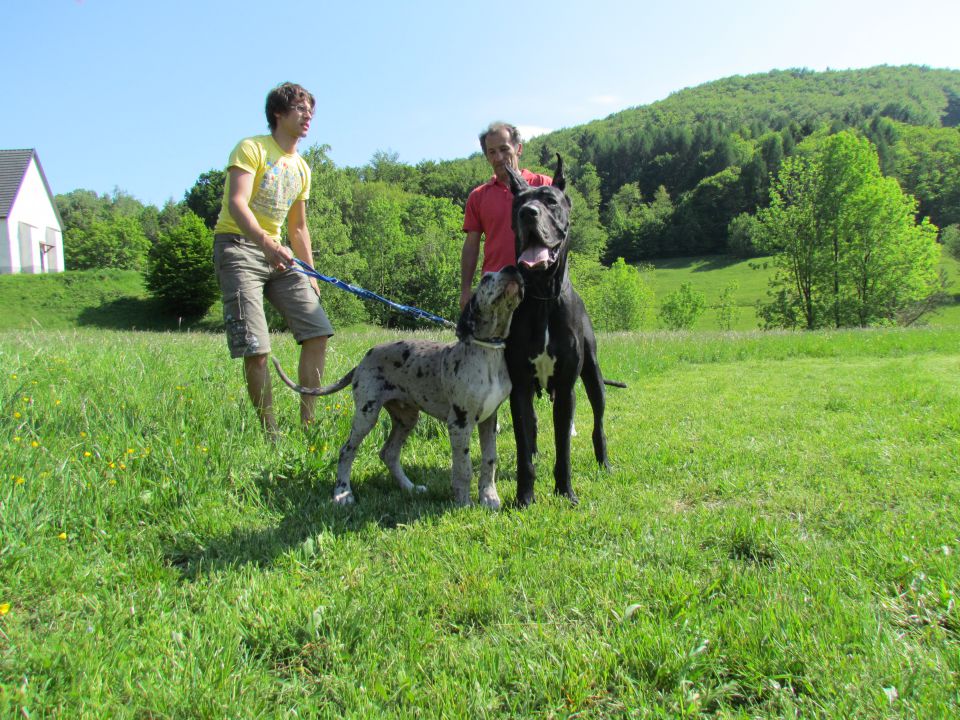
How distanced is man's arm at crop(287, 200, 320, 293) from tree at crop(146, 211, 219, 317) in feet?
132

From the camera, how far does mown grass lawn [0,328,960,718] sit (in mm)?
2061

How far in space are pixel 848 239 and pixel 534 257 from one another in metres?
41.1

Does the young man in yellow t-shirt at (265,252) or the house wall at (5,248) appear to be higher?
the house wall at (5,248)

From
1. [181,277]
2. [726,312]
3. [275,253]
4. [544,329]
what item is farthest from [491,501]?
[726,312]

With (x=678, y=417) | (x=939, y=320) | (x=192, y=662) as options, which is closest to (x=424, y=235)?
(x=939, y=320)

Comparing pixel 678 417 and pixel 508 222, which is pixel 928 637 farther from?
pixel 678 417

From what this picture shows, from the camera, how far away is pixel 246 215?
4445 mm

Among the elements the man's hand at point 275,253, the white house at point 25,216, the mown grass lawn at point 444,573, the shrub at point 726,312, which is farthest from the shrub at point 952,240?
the white house at point 25,216

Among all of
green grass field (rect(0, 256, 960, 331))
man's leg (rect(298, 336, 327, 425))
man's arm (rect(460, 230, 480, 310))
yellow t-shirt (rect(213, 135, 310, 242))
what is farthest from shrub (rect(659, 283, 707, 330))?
yellow t-shirt (rect(213, 135, 310, 242))

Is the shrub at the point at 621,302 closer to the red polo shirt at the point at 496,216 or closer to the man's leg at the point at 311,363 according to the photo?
the red polo shirt at the point at 496,216

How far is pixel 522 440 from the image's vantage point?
3883mm

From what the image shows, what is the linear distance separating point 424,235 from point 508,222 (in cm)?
5268

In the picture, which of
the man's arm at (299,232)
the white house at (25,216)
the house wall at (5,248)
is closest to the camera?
the man's arm at (299,232)

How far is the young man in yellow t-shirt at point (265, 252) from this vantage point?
4.58 metres
